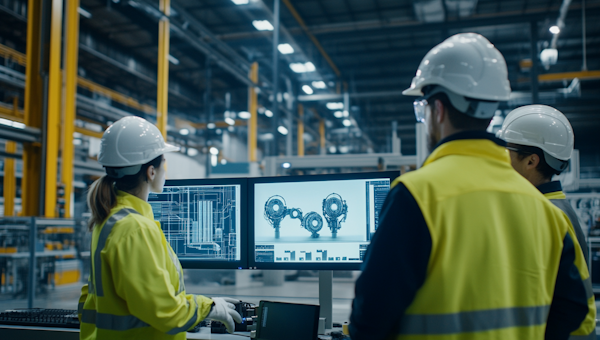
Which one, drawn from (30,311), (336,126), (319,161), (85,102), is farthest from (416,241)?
(336,126)

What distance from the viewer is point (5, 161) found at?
345 inches

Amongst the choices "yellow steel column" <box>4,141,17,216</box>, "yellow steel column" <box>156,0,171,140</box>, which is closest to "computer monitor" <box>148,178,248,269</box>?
"yellow steel column" <box>156,0,171,140</box>

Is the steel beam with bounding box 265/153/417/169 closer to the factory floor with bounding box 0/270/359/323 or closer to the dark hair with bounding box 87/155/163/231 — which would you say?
the factory floor with bounding box 0/270/359/323

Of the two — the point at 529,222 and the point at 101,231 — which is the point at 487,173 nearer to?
the point at 529,222

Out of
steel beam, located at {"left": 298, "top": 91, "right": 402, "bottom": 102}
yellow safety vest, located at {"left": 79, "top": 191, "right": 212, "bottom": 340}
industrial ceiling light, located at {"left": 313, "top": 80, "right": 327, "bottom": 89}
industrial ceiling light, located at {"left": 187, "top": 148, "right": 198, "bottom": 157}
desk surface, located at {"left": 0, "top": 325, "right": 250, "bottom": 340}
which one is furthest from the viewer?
industrial ceiling light, located at {"left": 187, "top": 148, "right": 198, "bottom": 157}

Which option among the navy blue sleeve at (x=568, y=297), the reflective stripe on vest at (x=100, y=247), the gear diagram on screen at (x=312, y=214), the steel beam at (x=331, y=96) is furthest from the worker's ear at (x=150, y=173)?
the steel beam at (x=331, y=96)

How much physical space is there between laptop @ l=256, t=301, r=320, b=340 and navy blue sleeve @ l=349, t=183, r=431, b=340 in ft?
2.70

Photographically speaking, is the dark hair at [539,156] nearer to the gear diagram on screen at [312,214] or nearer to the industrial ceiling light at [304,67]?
the gear diagram on screen at [312,214]

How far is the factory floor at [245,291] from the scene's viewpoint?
8.22 feet

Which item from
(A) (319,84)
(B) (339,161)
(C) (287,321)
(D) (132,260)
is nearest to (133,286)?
(D) (132,260)

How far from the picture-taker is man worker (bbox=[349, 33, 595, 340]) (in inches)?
35.3

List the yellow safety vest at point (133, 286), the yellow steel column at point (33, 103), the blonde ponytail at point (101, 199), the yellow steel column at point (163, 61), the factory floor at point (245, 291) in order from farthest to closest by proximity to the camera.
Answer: the yellow steel column at point (163, 61)
the yellow steel column at point (33, 103)
the factory floor at point (245, 291)
the blonde ponytail at point (101, 199)
the yellow safety vest at point (133, 286)

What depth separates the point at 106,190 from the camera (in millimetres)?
1517

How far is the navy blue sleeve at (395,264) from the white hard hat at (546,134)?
1062 mm
